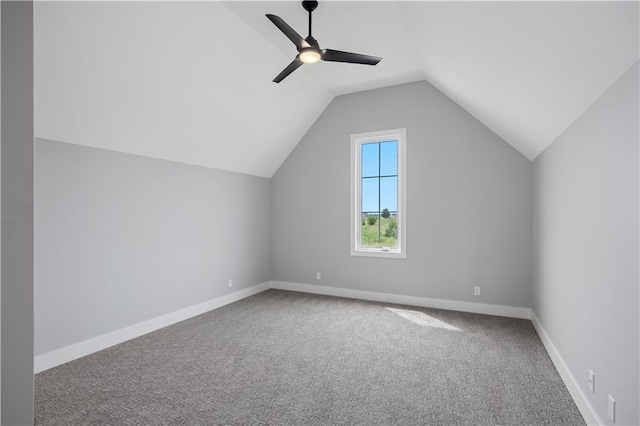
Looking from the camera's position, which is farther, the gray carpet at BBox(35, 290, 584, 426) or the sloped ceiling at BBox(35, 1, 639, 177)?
the gray carpet at BBox(35, 290, 584, 426)

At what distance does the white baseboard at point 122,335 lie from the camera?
2.86 m

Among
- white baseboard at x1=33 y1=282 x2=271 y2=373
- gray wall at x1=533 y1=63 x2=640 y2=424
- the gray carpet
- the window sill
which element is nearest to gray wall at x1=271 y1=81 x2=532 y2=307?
the window sill

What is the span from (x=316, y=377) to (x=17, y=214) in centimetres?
231

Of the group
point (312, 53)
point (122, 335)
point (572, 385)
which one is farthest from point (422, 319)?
point (122, 335)

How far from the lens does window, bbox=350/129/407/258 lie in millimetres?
4879

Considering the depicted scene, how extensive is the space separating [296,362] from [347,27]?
10.3ft

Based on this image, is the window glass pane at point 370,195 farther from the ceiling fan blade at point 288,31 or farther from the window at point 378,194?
the ceiling fan blade at point 288,31

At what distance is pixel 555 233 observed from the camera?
2.95 metres

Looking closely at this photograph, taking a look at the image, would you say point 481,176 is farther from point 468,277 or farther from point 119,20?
point 119,20

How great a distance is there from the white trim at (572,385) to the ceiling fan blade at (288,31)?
3.14m

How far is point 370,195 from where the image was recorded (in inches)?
206

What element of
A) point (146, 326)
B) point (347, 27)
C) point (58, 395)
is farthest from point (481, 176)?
point (58, 395)

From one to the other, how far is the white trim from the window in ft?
6.65

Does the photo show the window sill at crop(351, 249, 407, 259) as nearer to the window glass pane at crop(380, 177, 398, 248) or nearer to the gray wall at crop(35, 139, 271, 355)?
the window glass pane at crop(380, 177, 398, 248)
